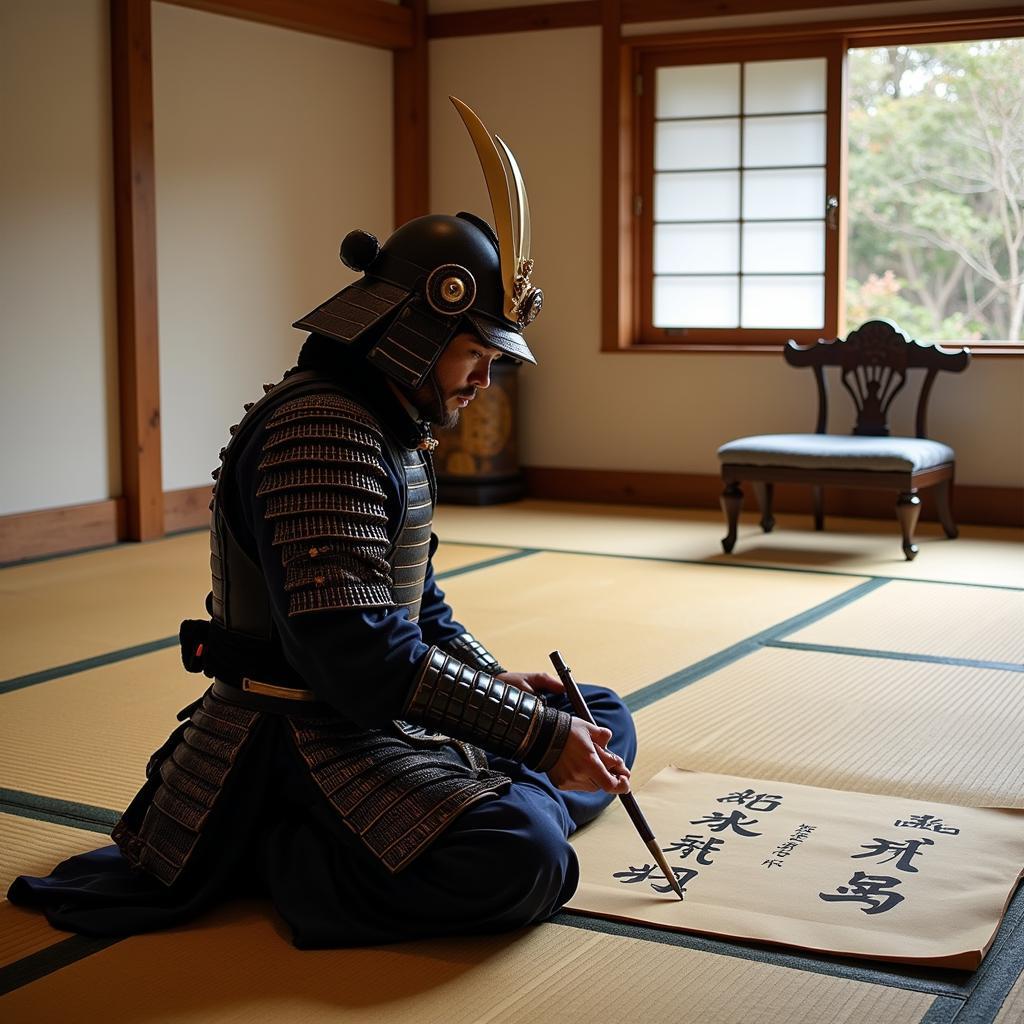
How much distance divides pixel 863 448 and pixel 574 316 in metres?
1.94

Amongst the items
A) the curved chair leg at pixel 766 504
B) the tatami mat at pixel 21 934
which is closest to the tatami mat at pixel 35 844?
the tatami mat at pixel 21 934

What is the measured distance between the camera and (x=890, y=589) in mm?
4555

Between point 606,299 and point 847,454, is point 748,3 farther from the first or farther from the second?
point 847,454

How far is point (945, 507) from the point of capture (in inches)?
217

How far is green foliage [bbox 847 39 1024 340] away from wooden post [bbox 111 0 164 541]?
3819mm

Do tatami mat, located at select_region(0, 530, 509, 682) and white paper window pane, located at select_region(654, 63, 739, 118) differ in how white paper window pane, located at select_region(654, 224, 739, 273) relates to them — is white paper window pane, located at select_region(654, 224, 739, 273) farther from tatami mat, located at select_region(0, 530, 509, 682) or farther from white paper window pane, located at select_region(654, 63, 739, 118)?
tatami mat, located at select_region(0, 530, 509, 682)

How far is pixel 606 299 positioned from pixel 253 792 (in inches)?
191

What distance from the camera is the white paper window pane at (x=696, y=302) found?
6504mm

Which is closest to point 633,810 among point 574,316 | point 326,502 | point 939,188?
point 326,502

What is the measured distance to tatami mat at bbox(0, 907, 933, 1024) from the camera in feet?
5.67

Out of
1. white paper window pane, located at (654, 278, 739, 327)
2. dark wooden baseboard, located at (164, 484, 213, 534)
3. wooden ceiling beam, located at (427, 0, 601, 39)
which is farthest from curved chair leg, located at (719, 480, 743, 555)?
wooden ceiling beam, located at (427, 0, 601, 39)

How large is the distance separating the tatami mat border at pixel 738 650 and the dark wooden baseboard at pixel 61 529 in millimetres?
2621

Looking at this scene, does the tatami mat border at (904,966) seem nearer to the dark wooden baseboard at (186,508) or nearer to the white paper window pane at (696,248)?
the dark wooden baseboard at (186,508)

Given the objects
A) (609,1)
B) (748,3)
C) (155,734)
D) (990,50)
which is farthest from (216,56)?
(990,50)
